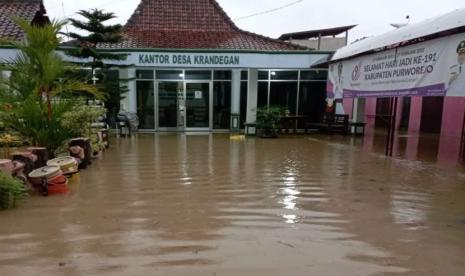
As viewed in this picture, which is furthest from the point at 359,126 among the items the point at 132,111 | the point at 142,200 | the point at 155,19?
the point at 142,200

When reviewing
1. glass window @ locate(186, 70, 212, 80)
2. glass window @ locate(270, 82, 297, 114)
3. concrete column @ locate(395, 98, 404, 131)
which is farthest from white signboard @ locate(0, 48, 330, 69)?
concrete column @ locate(395, 98, 404, 131)

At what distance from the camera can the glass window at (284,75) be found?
49.3 ft

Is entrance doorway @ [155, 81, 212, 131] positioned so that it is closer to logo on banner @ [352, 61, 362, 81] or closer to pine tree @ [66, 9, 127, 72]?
pine tree @ [66, 9, 127, 72]

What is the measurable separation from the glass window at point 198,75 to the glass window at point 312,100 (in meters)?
3.62

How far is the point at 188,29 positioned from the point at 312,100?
5969mm

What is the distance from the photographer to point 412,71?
25.0ft

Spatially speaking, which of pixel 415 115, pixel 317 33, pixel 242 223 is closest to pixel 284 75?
pixel 415 115

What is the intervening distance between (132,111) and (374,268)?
1199 cm

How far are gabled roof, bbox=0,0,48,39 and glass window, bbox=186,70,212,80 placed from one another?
510 centimetres

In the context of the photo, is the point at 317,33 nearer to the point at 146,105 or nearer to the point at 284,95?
the point at 284,95

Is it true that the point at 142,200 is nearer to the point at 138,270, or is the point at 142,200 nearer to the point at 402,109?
the point at 138,270

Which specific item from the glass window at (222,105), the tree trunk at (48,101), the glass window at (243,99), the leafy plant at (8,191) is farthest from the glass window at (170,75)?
the leafy plant at (8,191)

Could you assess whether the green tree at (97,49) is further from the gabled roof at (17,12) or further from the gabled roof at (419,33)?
the gabled roof at (419,33)

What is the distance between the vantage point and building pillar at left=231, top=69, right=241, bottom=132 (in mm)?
14805
